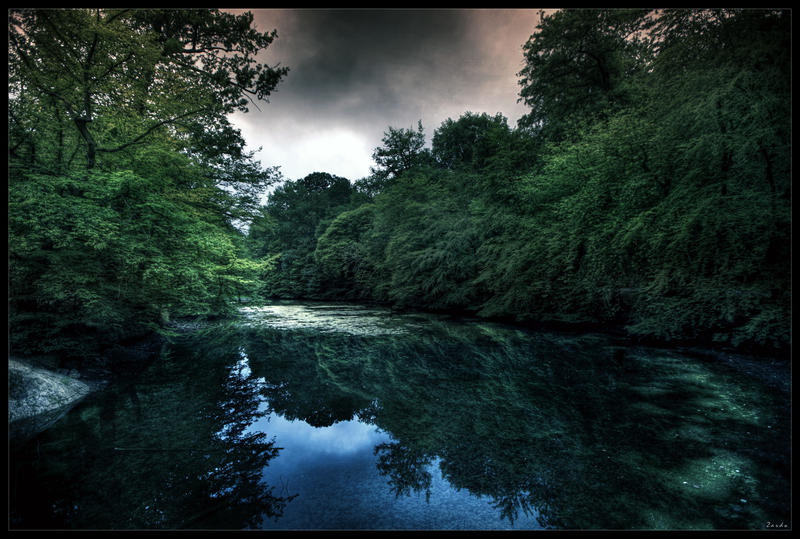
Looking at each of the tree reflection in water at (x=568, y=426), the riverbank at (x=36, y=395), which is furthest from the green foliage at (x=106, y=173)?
the tree reflection in water at (x=568, y=426)

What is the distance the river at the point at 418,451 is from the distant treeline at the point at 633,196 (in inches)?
92.1

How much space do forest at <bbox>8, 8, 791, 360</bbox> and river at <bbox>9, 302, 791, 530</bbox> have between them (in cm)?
183

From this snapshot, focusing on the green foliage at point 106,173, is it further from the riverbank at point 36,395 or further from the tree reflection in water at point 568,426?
the tree reflection in water at point 568,426

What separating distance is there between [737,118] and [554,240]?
538 centimetres

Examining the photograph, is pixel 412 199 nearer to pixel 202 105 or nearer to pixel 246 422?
pixel 202 105

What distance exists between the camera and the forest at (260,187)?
17.9 feet

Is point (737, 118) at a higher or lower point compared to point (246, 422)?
higher

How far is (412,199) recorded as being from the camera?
21344mm

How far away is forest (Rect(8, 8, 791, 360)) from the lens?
545cm

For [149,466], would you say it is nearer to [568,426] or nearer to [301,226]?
[568,426]

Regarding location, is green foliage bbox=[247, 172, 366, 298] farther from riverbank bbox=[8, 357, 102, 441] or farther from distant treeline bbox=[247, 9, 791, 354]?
riverbank bbox=[8, 357, 102, 441]

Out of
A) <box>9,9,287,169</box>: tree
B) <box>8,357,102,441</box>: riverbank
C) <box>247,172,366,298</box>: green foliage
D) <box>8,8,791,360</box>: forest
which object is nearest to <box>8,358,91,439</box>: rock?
<box>8,357,102,441</box>: riverbank
